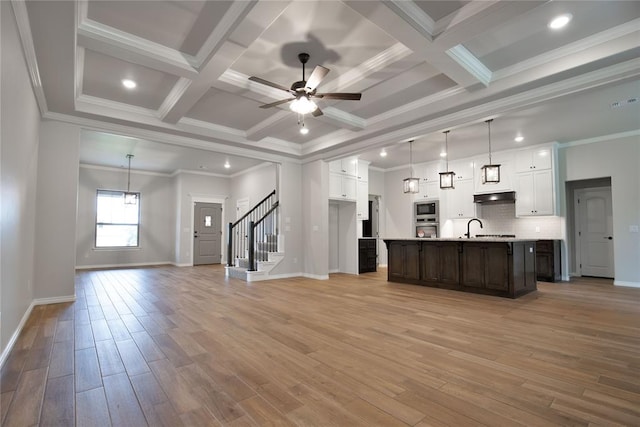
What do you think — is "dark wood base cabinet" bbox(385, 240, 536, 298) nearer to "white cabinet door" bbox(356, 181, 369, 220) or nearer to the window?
"white cabinet door" bbox(356, 181, 369, 220)

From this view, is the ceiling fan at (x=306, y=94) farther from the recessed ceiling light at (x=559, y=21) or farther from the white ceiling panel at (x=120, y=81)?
the recessed ceiling light at (x=559, y=21)

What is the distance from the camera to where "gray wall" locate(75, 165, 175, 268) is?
8.91 m

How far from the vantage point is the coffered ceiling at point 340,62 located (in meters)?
2.77

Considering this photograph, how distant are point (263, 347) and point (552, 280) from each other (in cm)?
674

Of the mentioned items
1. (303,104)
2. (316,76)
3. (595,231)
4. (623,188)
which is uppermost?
(316,76)

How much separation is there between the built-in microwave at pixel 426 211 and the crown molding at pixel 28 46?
8.38m

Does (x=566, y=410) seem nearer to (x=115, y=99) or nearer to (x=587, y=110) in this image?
(x=587, y=110)

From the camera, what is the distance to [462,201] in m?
8.20

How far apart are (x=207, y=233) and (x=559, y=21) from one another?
390 inches

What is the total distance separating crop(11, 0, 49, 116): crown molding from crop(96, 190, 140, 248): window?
602cm

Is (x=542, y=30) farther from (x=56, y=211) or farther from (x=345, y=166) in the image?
(x=56, y=211)

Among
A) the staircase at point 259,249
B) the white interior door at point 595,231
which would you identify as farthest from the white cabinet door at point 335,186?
the white interior door at point 595,231

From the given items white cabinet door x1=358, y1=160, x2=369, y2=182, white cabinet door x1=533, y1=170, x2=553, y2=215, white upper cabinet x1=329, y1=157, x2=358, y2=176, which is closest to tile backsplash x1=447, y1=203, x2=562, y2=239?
white cabinet door x1=533, y1=170, x2=553, y2=215

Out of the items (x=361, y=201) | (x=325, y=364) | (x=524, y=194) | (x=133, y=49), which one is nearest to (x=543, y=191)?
(x=524, y=194)
